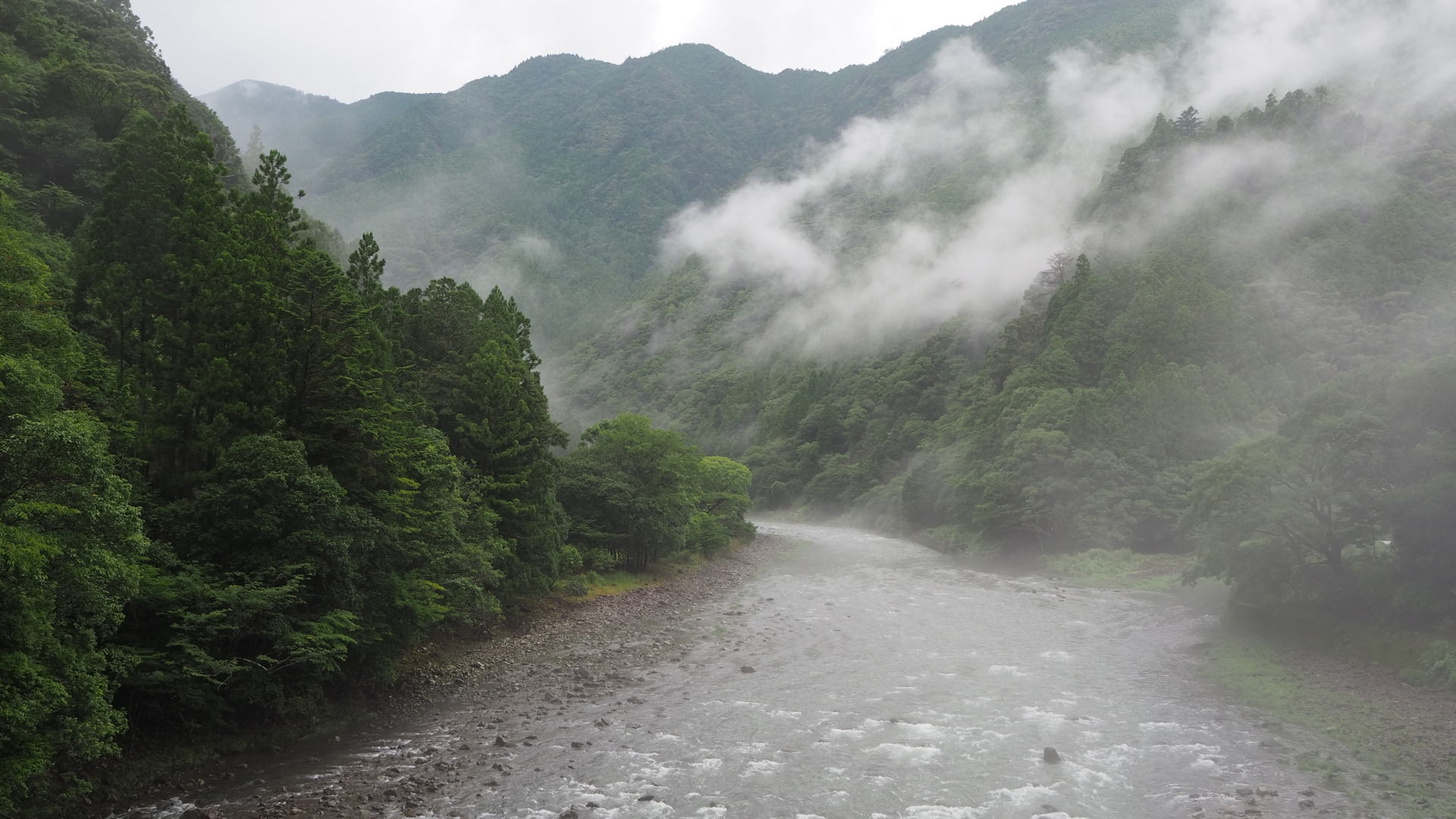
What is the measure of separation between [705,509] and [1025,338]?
64942mm

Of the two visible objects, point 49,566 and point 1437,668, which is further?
point 1437,668

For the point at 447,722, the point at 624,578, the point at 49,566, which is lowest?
the point at 447,722

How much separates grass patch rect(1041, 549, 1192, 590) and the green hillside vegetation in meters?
2.59

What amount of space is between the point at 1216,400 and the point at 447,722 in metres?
80.8

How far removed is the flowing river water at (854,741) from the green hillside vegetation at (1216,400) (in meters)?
7.90

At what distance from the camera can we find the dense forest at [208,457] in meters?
15.7

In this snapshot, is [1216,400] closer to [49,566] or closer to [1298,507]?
[1298,507]

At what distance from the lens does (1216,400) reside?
275 feet

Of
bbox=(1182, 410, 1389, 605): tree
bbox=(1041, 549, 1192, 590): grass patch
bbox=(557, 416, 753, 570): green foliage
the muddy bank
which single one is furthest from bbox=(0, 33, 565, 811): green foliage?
bbox=(1041, 549, 1192, 590): grass patch

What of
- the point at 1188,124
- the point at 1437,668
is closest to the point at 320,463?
the point at 1437,668

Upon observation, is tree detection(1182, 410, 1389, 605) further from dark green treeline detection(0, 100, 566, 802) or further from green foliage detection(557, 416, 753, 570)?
dark green treeline detection(0, 100, 566, 802)

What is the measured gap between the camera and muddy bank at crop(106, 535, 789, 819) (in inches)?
797

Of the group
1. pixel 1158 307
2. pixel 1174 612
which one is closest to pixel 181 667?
pixel 1174 612

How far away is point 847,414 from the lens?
16225 centimetres
